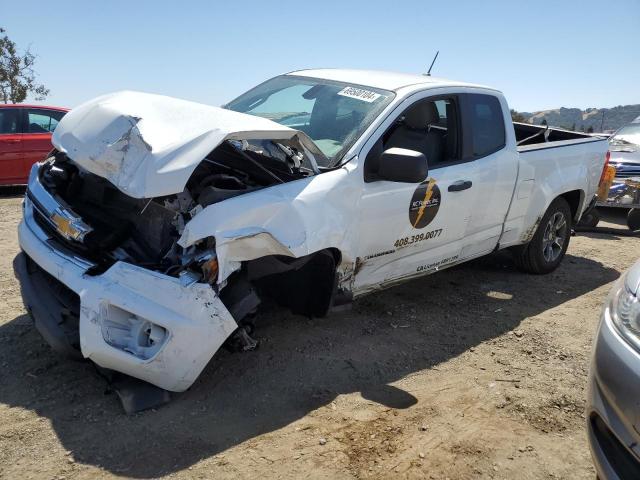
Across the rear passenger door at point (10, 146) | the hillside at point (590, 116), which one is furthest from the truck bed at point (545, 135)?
the hillside at point (590, 116)

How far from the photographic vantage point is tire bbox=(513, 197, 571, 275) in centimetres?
572

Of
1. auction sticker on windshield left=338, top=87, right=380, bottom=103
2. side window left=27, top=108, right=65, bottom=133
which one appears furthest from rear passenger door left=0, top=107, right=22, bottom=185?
auction sticker on windshield left=338, top=87, right=380, bottom=103

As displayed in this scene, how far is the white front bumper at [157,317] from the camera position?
9.73 ft

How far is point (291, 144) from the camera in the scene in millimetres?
3537

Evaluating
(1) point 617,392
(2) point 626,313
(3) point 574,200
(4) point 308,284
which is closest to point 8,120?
(4) point 308,284

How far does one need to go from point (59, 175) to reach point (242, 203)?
1.52 m

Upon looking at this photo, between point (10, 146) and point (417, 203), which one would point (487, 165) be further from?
point (10, 146)

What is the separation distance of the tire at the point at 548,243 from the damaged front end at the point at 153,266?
2771mm

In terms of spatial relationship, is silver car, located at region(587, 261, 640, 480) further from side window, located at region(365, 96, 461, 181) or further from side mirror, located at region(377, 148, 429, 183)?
side window, located at region(365, 96, 461, 181)

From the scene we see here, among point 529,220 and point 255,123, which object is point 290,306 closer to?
point 255,123

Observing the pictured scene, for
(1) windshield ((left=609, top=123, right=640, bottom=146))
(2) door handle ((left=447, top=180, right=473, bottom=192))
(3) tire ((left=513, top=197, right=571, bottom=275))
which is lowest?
(3) tire ((left=513, top=197, right=571, bottom=275))

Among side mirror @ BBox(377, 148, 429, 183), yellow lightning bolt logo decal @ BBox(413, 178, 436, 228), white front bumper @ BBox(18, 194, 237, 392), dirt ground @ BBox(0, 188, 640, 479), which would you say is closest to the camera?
dirt ground @ BBox(0, 188, 640, 479)

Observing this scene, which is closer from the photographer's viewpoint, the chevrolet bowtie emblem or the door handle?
the chevrolet bowtie emblem

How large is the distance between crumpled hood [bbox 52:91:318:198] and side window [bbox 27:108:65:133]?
641cm
